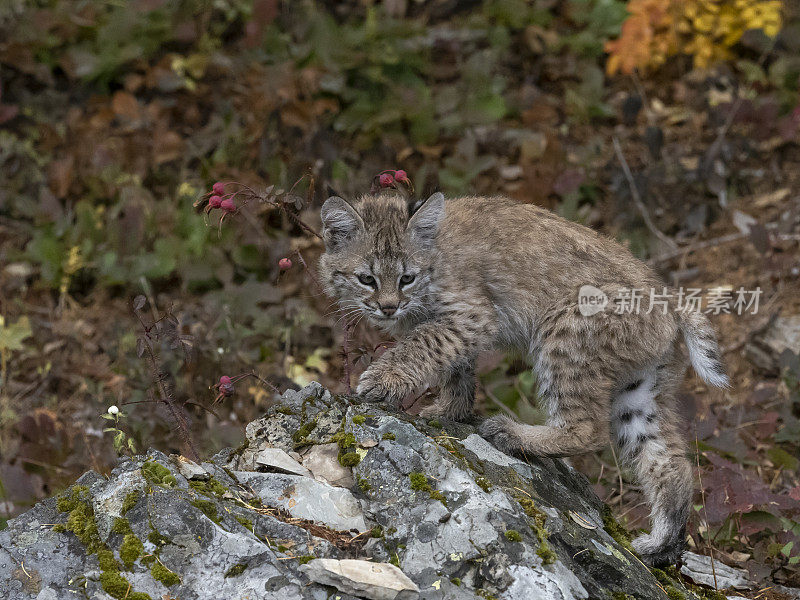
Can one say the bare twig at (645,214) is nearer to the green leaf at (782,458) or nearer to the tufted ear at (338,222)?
the green leaf at (782,458)

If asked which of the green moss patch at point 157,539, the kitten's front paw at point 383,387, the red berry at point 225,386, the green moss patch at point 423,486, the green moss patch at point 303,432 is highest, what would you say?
the green moss patch at point 157,539

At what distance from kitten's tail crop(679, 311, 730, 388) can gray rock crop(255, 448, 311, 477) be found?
220 cm

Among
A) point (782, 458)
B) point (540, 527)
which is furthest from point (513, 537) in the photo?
point (782, 458)

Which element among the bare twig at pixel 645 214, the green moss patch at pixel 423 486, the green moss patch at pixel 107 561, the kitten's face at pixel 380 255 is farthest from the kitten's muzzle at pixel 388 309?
the bare twig at pixel 645 214

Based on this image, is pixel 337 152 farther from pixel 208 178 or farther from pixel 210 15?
pixel 210 15

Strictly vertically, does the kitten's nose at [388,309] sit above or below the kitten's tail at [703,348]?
above

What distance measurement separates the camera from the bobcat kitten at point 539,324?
14.1 feet

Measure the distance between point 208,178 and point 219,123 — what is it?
3.30 ft

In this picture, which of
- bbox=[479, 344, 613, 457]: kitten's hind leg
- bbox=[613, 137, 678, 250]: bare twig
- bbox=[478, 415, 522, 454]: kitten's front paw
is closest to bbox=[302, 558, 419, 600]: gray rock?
bbox=[478, 415, 522, 454]: kitten's front paw

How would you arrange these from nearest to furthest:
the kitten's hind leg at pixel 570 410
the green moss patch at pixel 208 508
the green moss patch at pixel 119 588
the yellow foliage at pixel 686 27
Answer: the green moss patch at pixel 119 588 < the green moss patch at pixel 208 508 < the kitten's hind leg at pixel 570 410 < the yellow foliage at pixel 686 27

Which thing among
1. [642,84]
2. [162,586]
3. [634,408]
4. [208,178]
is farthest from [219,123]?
[162,586]

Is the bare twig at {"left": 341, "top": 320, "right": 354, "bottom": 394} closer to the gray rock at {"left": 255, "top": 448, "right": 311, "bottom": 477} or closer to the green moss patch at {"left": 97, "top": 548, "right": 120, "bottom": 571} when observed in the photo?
the gray rock at {"left": 255, "top": 448, "right": 311, "bottom": 477}

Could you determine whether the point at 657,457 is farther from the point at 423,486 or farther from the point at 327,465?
the point at 327,465

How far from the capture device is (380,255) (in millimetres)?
4457
